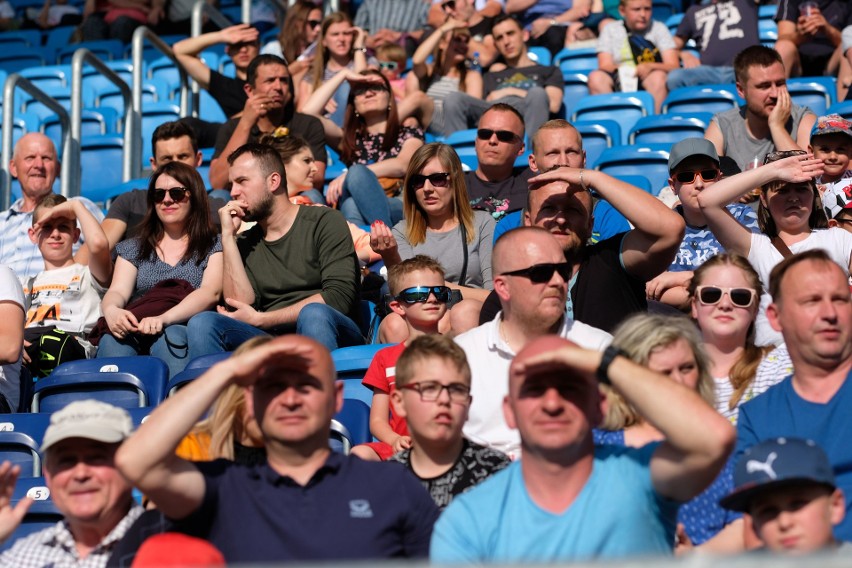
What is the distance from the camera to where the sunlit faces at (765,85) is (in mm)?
7198

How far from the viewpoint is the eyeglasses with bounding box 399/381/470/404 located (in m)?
3.98

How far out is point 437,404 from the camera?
3.96 metres

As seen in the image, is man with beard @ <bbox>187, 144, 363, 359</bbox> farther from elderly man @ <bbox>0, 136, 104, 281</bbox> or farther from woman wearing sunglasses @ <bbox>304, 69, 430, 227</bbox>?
elderly man @ <bbox>0, 136, 104, 281</bbox>

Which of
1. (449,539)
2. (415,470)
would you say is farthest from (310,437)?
(415,470)

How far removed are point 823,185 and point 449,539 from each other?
3.97 m

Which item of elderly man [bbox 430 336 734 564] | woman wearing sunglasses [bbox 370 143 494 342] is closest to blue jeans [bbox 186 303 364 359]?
woman wearing sunglasses [bbox 370 143 494 342]

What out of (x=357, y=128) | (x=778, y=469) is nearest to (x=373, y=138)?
(x=357, y=128)

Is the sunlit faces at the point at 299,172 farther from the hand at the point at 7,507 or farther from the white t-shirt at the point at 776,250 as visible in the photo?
the hand at the point at 7,507

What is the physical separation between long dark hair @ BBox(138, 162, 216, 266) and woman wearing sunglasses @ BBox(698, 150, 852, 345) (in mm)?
2438

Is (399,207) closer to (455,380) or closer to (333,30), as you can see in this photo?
(333,30)

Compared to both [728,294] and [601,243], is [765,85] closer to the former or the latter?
[601,243]

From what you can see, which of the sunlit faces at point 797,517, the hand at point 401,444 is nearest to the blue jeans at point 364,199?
the hand at point 401,444

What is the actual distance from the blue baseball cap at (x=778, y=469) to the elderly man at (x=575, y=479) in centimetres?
9

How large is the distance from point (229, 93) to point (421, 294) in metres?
4.38
